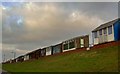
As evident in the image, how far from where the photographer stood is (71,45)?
2499 inches

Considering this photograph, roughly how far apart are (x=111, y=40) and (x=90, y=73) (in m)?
17.8

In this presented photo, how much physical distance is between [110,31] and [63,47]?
1045 inches

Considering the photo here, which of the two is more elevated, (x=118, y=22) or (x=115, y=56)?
(x=118, y=22)

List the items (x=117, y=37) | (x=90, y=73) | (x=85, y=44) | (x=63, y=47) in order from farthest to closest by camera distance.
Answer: (x=63, y=47) → (x=85, y=44) → (x=117, y=37) → (x=90, y=73)

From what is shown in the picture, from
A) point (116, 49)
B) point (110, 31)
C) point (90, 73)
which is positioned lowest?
point (90, 73)

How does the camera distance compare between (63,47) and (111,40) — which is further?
(63,47)

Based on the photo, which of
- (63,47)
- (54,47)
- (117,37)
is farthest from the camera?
(54,47)

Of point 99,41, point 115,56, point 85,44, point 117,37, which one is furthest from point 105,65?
point 85,44

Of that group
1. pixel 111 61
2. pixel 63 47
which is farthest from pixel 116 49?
pixel 63 47

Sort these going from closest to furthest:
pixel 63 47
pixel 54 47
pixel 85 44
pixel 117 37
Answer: pixel 117 37 → pixel 85 44 → pixel 63 47 → pixel 54 47

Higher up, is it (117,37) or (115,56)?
(117,37)

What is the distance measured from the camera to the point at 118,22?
4197cm

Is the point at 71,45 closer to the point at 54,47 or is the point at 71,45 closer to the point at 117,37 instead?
the point at 54,47

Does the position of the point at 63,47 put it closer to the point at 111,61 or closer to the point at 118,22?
the point at 118,22
